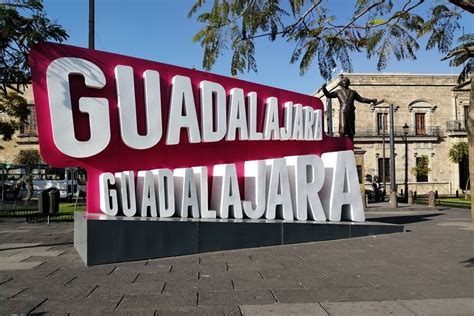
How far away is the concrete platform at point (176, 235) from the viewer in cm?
904

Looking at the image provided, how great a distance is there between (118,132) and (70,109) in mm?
1204

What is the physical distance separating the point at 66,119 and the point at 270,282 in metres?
5.73

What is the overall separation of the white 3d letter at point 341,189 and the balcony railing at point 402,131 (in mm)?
43120

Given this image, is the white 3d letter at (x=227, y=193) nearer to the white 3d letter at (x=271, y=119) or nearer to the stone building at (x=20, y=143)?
the white 3d letter at (x=271, y=119)

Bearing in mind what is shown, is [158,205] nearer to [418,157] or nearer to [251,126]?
[251,126]

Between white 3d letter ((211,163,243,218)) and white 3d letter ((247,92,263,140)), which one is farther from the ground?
white 3d letter ((247,92,263,140))

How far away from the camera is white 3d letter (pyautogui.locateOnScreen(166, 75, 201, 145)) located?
11500 mm

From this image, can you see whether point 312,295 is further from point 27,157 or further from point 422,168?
point 422,168

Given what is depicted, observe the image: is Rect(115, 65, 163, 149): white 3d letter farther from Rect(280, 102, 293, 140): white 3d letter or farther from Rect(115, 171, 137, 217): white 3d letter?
Rect(280, 102, 293, 140): white 3d letter

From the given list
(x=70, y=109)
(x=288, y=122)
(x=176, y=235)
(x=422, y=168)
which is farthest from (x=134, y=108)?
(x=422, y=168)

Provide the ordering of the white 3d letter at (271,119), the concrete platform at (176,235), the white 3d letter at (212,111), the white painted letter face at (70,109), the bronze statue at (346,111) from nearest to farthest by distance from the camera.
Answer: the concrete platform at (176,235)
the white painted letter face at (70,109)
the white 3d letter at (212,111)
the white 3d letter at (271,119)
the bronze statue at (346,111)

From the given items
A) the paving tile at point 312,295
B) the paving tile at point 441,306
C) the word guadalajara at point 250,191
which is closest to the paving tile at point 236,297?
the paving tile at point 312,295

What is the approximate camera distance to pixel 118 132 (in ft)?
35.6

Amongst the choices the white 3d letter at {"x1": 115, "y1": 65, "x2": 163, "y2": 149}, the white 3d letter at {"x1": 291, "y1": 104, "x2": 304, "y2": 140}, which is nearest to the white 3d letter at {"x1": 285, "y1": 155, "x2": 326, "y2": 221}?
the white 3d letter at {"x1": 291, "y1": 104, "x2": 304, "y2": 140}
